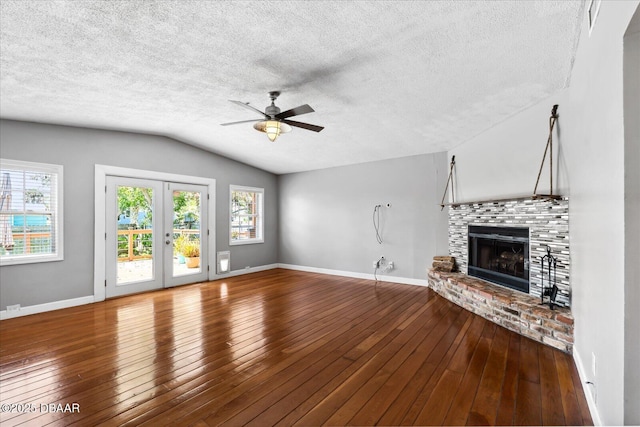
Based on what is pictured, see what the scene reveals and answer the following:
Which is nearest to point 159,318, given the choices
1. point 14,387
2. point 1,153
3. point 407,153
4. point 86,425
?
point 14,387

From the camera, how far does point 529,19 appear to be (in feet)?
7.31

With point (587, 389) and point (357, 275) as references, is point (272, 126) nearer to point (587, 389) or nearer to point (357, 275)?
point (587, 389)

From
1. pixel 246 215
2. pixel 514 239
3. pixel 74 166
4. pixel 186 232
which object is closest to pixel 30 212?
pixel 74 166

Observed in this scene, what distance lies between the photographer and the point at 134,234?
535 centimetres

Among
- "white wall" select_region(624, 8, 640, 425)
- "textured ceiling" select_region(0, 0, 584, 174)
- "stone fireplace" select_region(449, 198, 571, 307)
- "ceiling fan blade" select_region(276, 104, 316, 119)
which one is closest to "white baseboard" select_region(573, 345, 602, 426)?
"stone fireplace" select_region(449, 198, 571, 307)

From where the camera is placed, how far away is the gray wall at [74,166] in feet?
13.6

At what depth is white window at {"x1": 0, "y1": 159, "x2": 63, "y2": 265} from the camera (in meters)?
4.11

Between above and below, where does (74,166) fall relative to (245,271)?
above

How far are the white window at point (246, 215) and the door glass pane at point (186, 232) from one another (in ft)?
2.75

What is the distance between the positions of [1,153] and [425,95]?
572 centimetres

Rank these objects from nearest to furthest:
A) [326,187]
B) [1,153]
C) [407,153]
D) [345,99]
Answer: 1. [345,99]
2. [1,153]
3. [407,153]
4. [326,187]

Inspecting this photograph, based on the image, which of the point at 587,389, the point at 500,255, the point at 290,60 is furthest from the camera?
the point at 500,255

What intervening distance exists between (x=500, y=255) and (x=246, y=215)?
5476mm

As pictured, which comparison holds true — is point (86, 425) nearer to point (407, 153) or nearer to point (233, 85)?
point (233, 85)
